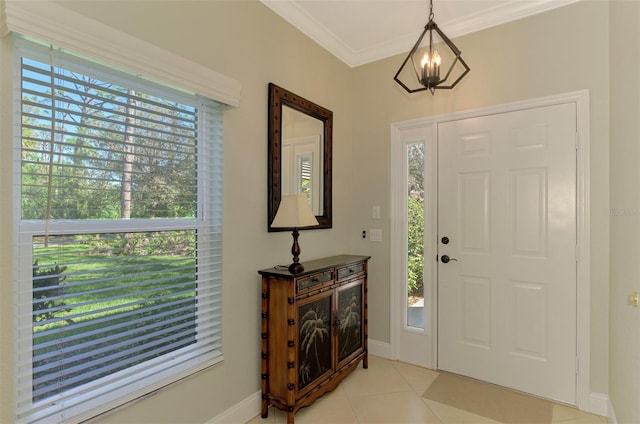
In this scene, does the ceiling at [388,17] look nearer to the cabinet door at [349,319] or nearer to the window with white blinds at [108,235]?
the window with white blinds at [108,235]

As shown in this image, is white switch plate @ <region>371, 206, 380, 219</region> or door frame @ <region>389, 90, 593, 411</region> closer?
door frame @ <region>389, 90, 593, 411</region>

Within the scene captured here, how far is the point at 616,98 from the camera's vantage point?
6.75ft

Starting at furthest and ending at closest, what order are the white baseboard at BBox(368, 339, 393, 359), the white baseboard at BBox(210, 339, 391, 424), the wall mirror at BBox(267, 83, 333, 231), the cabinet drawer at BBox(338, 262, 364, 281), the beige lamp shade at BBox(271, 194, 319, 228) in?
the white baseboard at BBox(368, 339, 393, 359)
the cabinet drawer at BBox(338, 262, 364, 281)
the wall mirror at BBox(267, 83, 333, 231)
the beige lamp shade at BBox(271, 194, 319, 228)
the white baseboard at BBox(210, 339, 391, 424)

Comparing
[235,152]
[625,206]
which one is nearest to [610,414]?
[625,206]

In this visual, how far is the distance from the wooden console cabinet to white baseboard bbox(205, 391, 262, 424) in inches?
2.5

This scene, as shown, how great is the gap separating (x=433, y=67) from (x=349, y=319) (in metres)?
2.00

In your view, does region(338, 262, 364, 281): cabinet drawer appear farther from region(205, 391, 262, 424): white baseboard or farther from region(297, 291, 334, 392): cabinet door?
region(205, 391, 262, 424): white baseboard

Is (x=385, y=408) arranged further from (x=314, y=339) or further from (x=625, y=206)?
(x=625, y=206)

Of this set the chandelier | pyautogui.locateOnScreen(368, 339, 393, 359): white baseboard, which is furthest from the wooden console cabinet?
the chandelier

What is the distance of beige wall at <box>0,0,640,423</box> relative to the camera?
65.2 inches

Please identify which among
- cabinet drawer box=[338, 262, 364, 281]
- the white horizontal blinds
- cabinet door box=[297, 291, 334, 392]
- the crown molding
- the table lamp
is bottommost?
cabinet door box=[297, 291, 334, 392]

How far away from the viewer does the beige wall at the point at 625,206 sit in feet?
5.22

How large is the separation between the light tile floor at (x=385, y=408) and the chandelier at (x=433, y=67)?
2260mm

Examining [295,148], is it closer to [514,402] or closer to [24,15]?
[24,15]
